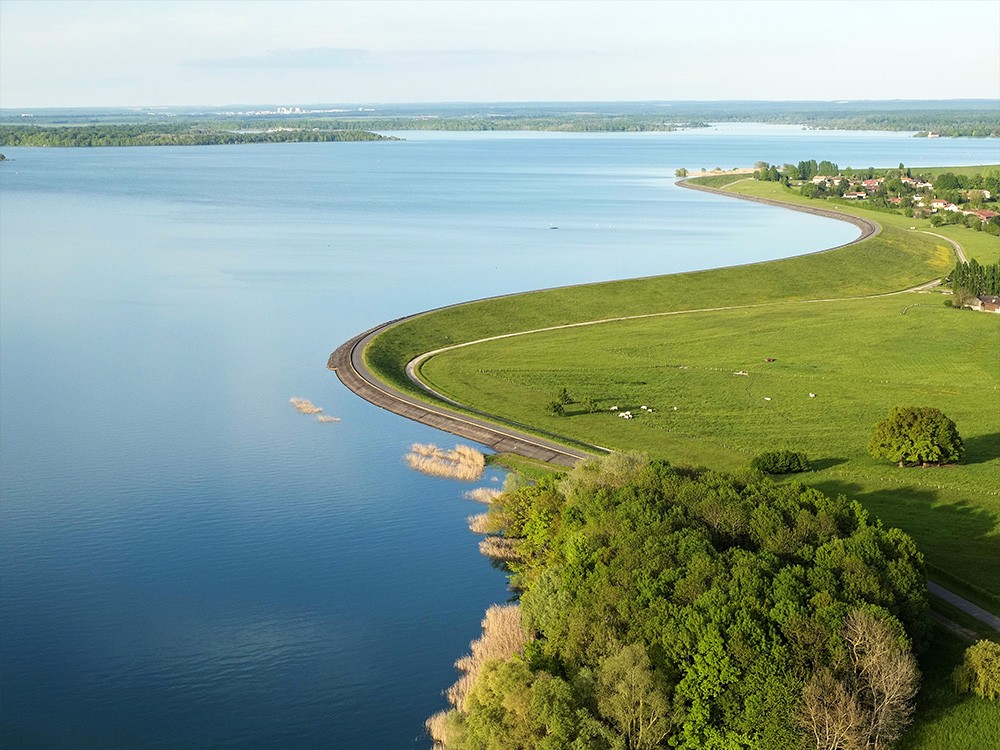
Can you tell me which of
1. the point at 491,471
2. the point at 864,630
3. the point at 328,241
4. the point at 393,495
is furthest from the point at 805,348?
the point at 328,241

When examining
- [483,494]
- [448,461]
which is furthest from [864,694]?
[448,461]

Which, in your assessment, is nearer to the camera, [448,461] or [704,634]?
[704,634]

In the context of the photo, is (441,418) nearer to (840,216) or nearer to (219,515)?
(219,515)

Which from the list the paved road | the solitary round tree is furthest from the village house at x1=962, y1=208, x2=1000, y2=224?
the paved road

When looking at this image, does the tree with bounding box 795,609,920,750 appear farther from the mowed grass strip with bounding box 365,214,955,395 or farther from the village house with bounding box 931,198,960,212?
the village house with bounding box 931,198,960,212

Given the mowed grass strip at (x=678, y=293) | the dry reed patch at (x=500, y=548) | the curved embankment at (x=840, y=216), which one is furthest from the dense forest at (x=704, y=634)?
the curved embankment at (x=840, y=216)

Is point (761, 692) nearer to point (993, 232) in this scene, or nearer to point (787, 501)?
point (787, 501)

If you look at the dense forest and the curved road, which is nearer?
the dense forest
